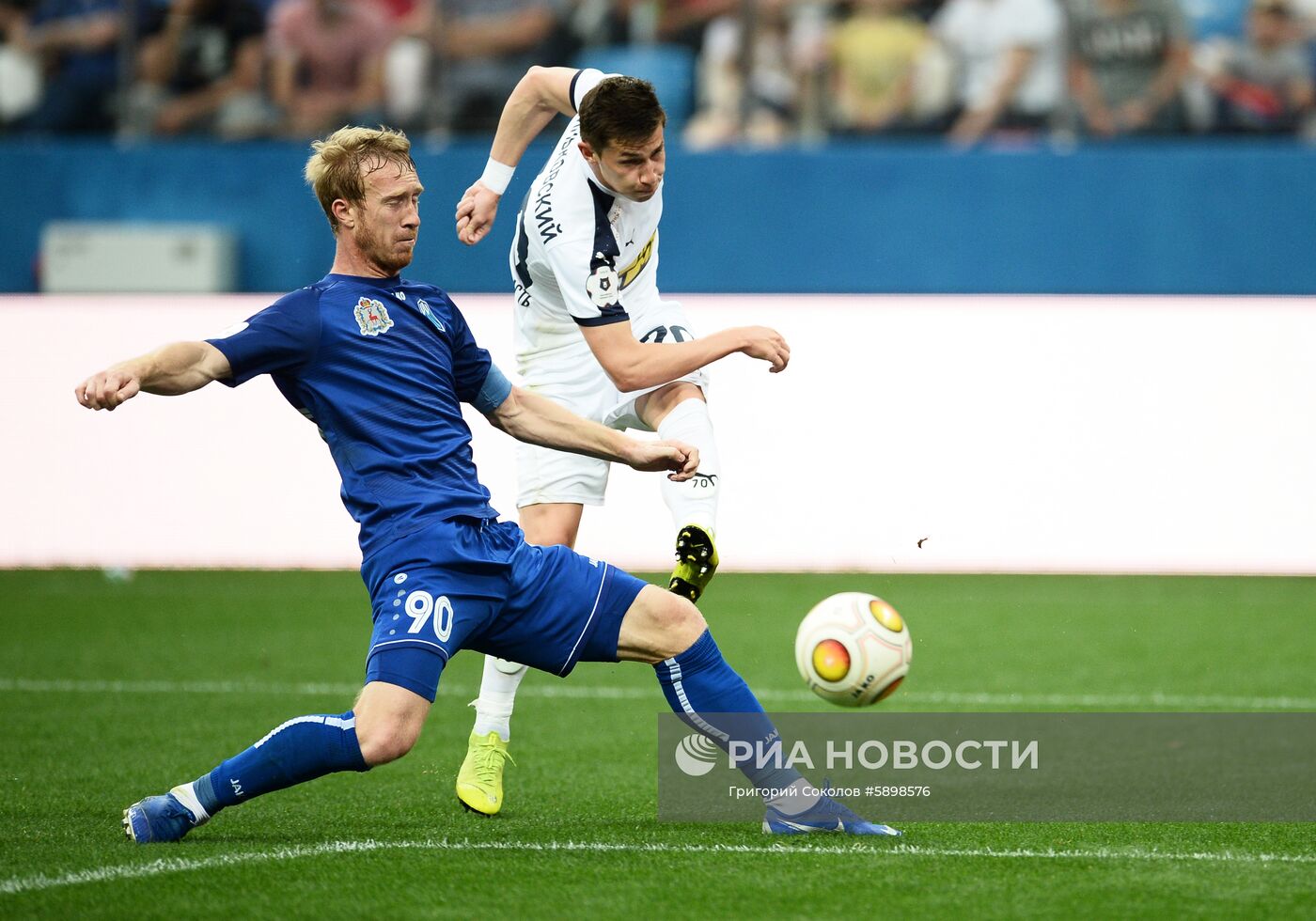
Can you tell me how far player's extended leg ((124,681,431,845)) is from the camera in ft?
15.0

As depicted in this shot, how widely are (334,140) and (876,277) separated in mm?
8128

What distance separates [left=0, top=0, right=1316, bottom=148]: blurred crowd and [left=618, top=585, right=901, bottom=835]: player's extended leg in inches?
316

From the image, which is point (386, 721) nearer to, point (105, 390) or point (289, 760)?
point (289, 760)

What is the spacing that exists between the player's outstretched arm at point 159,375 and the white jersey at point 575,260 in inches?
58.9

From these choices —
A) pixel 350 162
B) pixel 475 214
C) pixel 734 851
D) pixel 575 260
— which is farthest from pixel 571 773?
pixel 350 162

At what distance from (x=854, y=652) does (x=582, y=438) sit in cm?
101

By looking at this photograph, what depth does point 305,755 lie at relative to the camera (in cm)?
461

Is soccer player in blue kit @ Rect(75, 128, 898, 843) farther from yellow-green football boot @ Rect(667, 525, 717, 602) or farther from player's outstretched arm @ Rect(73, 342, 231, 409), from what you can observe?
yellow-green football boot @ Rect(667, 525, 717, 602)

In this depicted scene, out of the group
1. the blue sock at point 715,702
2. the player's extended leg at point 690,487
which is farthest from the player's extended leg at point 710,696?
the player's extended leg at point 690,487

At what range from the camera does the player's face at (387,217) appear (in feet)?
15.6

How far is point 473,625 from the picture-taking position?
4754 millimetres

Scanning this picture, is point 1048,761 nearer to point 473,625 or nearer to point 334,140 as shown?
point 473,625

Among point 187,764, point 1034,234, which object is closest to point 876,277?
point 1034,234

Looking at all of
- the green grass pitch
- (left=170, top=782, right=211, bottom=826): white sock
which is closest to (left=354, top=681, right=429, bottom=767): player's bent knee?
the green grass pitch
